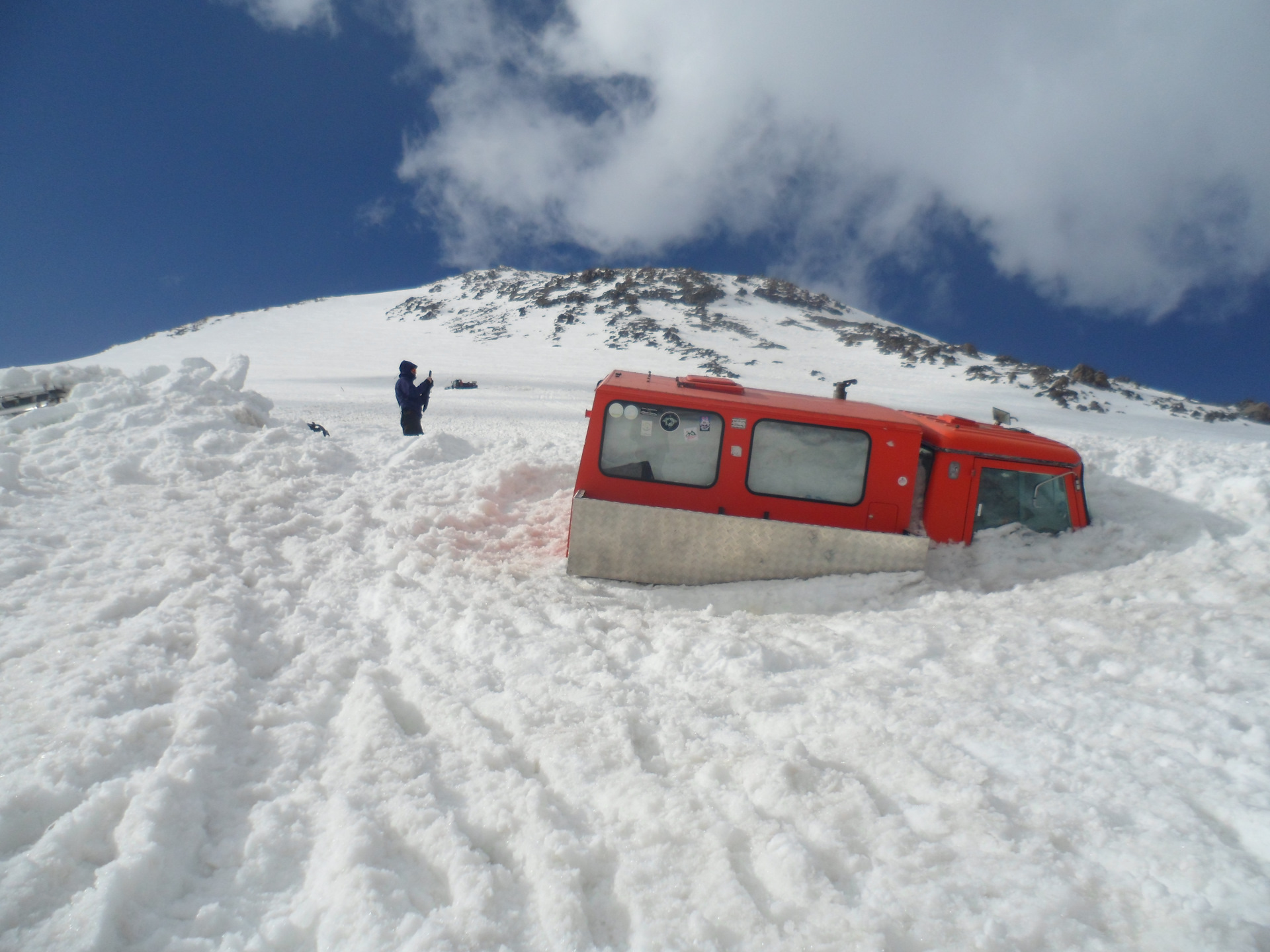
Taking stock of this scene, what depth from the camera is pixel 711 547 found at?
17.8ft

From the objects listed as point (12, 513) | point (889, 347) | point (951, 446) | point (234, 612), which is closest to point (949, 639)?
point (951, 446)

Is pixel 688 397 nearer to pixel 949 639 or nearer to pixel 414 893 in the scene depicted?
pixel 949 639

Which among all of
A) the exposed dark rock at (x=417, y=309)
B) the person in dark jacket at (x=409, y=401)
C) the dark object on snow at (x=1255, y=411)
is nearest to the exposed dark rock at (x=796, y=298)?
the exposed dark rock at (x=417, y=309)

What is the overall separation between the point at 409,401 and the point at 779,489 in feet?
23.3

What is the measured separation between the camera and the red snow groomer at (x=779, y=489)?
5.40m

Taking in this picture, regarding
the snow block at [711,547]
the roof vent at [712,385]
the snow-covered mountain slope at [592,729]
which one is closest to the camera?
the snow-covered mountain slope at [592,729]

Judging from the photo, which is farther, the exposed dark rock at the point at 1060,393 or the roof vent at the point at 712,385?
the exposed dark rock at the point at 1060,393

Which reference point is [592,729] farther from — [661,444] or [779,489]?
[779,489]

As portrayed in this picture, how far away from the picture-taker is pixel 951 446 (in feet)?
18.2

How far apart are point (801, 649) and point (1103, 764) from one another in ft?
5.53

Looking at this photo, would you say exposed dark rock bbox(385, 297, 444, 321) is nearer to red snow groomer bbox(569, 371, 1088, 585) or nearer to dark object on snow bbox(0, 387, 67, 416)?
dark object on snow bbox(0, 387, 67, 416)

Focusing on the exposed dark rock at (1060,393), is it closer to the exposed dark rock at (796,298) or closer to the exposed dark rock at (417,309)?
the exposed dark rock at (796,298)

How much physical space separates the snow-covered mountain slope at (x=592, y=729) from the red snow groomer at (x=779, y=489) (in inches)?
10.9

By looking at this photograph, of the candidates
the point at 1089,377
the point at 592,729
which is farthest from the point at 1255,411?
the point at 592,729
